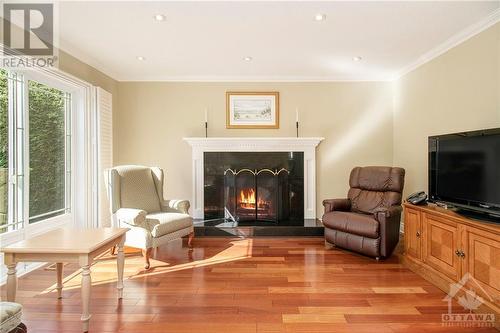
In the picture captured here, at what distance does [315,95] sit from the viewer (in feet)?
15.9

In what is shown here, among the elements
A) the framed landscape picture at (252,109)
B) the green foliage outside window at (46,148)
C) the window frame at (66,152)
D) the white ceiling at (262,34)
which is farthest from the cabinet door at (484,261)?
the green foliage outside window at (46,148)

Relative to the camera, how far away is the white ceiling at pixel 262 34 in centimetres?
264

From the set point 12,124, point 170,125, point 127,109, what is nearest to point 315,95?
point 170,125

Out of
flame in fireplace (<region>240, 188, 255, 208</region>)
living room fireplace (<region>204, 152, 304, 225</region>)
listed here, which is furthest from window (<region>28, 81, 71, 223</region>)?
flame in fireplace (<region>240, 188, 255, 208</region>)

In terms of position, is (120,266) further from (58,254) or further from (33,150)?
(33,150)

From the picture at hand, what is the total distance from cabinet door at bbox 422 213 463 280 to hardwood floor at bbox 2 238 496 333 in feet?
0.69

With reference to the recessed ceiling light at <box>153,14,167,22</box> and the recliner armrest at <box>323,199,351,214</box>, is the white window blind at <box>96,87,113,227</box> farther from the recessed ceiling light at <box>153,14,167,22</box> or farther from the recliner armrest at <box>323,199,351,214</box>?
the recliner armrest at <box>323,199,351,214</box>

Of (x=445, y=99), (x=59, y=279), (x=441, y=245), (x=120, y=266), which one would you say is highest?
(x=445, y=99)

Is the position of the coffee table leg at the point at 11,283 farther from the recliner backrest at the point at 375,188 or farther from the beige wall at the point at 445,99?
the beige wall at the point at 445,99

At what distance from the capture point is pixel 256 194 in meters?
4.71

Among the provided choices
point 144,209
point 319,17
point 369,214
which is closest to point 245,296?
point 144,209

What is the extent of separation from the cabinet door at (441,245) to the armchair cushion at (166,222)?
259 cm

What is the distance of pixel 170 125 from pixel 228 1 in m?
2.66

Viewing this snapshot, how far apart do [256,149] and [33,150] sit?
2842 millimetres
